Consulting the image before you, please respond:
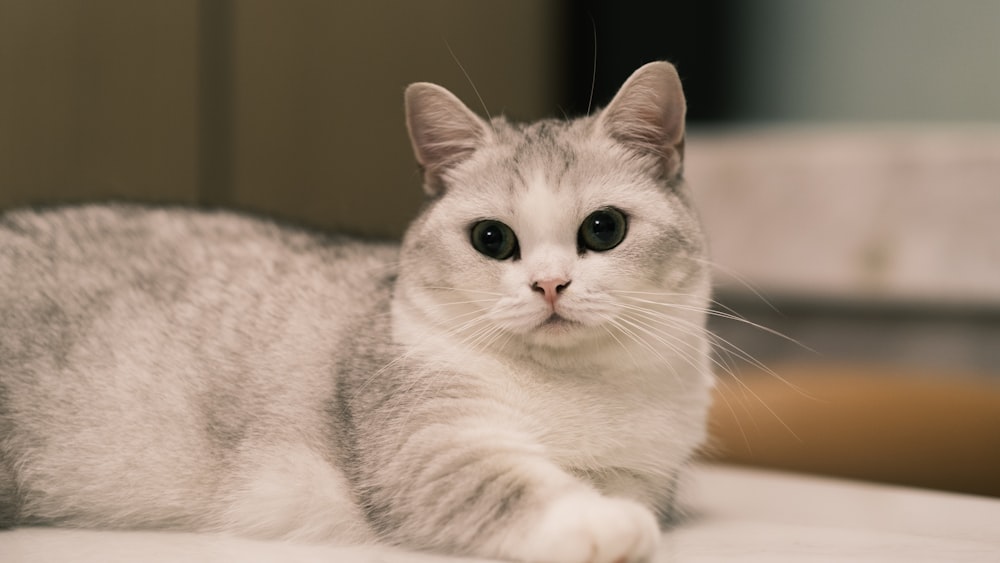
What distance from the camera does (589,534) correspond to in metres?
1.22

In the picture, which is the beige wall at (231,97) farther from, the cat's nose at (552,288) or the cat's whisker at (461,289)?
the cat's nose at (552,288)

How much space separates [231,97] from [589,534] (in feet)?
7.72

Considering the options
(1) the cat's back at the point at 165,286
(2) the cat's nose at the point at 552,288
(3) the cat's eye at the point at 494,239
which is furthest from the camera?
(1) the cat's back at the point at 165,286

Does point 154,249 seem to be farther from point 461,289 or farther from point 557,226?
point 557,226

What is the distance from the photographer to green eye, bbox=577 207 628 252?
58.7 inches

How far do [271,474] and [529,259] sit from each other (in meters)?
0.56

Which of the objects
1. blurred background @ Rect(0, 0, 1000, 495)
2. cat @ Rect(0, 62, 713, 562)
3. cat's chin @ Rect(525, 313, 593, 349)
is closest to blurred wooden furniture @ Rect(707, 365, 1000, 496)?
blurred background @ Rect(0, 0, 1000, 495)

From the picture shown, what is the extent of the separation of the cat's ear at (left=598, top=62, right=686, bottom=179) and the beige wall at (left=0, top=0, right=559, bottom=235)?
0.80m

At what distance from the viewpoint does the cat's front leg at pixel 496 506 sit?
48.5 inches

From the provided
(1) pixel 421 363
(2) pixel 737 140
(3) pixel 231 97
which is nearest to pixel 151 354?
(1) pixel 421 363

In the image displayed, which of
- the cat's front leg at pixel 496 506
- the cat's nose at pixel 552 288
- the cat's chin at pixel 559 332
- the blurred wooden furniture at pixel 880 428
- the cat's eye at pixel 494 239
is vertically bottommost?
the blurred wooden furniture at pixel 880 428

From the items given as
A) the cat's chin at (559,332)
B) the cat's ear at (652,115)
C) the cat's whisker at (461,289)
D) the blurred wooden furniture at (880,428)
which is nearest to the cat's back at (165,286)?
the cat's whisker at (461,289)

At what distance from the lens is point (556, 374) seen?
5.01 ft

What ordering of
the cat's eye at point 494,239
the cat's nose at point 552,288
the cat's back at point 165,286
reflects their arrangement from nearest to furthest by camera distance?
the cat's nose at point 552,288 < the cat's eye at point 494,239 < the cat's back at point 165,286
